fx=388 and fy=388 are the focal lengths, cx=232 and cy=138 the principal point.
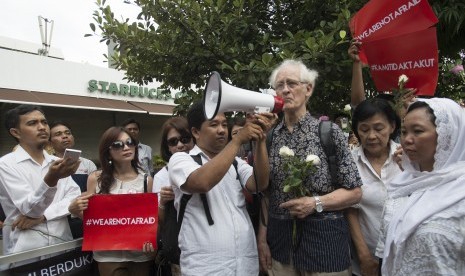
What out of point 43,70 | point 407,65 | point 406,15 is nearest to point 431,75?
point 407,65

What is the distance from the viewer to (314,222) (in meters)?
2.14

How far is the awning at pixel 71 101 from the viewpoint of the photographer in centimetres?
1067

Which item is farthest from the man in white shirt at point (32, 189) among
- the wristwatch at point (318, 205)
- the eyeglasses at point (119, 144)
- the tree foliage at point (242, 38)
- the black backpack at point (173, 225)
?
the tree foliage at point (242, 38)

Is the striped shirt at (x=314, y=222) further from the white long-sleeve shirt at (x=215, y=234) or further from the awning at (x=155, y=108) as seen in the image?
the awning at (x=155, y=108)

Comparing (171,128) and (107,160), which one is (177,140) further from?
(107,160)

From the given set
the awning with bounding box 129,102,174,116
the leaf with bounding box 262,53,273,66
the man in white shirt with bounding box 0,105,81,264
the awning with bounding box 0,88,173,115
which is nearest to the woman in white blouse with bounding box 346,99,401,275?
the leaf with bounding box 262,53,273,66

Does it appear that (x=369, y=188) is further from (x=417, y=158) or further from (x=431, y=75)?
(x=431, y=75)

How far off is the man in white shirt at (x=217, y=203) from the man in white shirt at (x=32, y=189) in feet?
2.52

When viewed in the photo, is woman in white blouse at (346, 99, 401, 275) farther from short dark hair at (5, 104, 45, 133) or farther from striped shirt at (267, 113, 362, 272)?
short dark hair at (5, 104, 45, 133)

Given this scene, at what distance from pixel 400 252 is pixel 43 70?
13019 mm

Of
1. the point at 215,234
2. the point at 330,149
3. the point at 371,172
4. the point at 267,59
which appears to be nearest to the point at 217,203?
the point at 215,234

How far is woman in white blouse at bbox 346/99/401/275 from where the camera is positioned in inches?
91.3

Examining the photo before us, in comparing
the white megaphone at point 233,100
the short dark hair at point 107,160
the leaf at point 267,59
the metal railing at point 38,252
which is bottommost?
the metal railing at point 38,252

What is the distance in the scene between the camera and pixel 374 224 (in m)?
2.35
